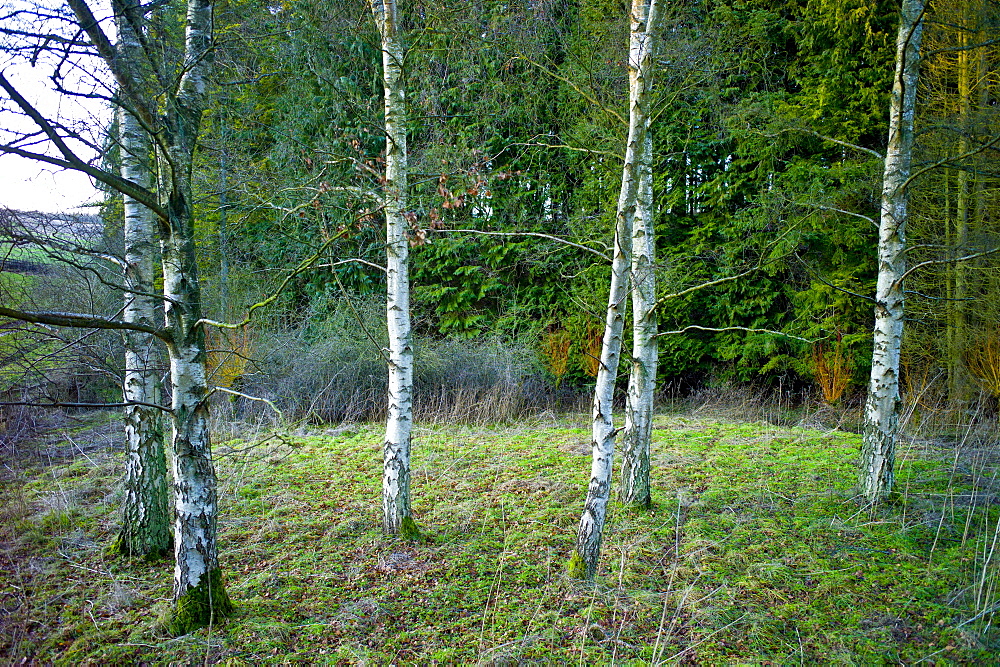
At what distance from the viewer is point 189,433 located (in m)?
2.91

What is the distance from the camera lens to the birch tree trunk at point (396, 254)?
162 inches

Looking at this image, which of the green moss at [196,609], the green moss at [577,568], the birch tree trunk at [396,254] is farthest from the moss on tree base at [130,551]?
the green moss at [577,568]

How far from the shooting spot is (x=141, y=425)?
3.94 meters

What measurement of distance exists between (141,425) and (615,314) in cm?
326

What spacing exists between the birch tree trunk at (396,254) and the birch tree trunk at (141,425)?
5.20 feet

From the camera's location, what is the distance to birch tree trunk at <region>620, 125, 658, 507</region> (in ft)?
15.1

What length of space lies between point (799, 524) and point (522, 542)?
7.20ft

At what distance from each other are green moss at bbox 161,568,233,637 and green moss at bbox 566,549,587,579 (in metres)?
2.07

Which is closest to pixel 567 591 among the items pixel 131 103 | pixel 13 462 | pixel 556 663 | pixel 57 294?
pixel 556 663

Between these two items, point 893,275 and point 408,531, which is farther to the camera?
point 893,275

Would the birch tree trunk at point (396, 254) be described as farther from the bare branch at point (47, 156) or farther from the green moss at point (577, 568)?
the bare branch at point (47, 156)

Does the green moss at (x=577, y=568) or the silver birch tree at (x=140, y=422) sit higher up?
the silver birch tree at (x=140, y=422)

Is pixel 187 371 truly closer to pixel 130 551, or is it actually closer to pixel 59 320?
pixel 59 320

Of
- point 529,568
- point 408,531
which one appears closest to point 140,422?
point 408,531
